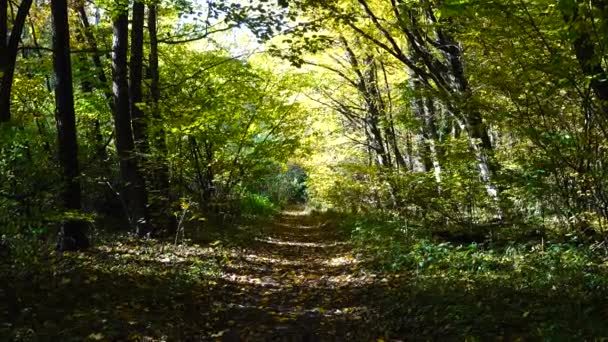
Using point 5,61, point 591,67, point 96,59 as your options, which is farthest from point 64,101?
point 591,67

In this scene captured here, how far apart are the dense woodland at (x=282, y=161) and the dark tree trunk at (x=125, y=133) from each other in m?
0.04

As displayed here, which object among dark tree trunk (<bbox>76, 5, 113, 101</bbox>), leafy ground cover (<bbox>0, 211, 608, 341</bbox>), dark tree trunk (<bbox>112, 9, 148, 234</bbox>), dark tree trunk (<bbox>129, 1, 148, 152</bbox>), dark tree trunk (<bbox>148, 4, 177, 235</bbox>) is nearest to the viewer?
leafy ground cover (<bbox>0, 211, 608, 341</bbox>)

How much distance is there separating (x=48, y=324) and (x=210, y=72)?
887 centimetres

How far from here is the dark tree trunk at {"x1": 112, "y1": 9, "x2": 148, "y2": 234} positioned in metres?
9.51

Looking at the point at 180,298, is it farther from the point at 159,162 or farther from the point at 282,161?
the point at 282,161

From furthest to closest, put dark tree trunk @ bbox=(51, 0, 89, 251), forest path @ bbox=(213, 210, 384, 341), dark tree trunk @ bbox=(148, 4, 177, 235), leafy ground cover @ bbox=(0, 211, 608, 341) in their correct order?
1. dark tree trunk @ bbox=(148, 4, 177, 235)
2. dark tree trunk @ bbox=(51, 0, 89, 251)
3. forest path @ bbox=(213, 210, 384, 341)
4. leafy ground cover @ bbox=(0, 211, 608, 341)

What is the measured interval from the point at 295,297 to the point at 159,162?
14.4 ft

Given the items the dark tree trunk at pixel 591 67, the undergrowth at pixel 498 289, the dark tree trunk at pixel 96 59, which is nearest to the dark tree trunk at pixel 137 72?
the dark tree trunk at pixel 96 59

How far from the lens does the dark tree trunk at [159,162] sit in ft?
32.0

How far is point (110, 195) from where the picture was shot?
1403 cm

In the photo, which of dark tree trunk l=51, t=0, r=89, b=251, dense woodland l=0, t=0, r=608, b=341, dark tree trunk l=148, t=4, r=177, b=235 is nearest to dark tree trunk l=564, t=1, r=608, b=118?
dense woodland l=0, t=0, r=608, b=341

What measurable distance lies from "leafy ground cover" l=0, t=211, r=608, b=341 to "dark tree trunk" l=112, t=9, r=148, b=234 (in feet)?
3.97

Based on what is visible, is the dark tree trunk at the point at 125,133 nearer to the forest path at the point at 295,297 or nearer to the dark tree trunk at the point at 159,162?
the dark tree trunk at the point at 159,162

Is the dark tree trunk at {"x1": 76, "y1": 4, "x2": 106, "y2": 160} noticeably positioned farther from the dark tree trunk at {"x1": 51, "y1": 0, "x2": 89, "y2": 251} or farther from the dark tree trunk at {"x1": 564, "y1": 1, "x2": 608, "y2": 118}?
the dark tree trunk at {"x1": 564, "y1": 1, "x2": 608, "y2": 118}
